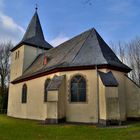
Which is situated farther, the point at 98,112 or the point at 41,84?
the point at 41,84

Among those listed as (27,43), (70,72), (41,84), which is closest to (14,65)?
(27,43)

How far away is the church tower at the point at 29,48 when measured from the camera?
2420cm

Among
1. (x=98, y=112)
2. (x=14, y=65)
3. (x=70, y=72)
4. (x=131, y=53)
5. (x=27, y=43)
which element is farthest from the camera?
(x=131, y=53)

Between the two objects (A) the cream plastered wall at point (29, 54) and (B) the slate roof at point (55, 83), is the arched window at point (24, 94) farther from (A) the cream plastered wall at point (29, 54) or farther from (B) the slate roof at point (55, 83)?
(B) the slate roof at point (55, 83)

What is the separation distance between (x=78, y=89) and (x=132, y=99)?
4.87 meters

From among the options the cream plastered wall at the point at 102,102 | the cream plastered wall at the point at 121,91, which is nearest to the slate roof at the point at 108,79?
the cream plastered wall at the point at 102,102

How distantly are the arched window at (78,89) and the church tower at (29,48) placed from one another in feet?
35.1

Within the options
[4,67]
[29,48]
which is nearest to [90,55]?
[29,48]

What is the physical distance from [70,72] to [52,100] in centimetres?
266

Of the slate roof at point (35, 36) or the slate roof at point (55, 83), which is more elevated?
the slate roof at point (35, 36)

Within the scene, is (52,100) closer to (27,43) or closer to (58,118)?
(58,118)

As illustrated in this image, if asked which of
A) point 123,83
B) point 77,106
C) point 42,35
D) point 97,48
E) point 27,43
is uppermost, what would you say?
point 42,35

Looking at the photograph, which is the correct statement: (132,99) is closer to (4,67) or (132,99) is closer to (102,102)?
(102,102)

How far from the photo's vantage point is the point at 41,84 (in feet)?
58.2
